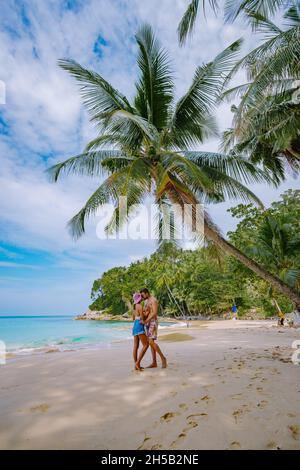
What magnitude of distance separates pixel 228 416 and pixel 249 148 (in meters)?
8.41

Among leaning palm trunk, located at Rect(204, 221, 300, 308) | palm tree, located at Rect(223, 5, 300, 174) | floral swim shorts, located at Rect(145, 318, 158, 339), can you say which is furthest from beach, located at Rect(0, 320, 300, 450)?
palm tree, located at Rect(223, 5, 300, 174)

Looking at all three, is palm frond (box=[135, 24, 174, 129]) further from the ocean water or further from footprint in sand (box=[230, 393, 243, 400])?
the ocean water

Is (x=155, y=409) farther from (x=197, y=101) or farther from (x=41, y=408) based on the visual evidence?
(x=197, y=101)

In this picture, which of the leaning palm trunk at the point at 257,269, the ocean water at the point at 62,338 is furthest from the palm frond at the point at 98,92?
the ocean water at the point at 62,338

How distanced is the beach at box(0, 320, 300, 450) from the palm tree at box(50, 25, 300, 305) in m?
2.84

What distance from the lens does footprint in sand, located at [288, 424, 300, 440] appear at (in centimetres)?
221

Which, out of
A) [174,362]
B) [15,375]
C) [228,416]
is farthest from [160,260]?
[228,416]

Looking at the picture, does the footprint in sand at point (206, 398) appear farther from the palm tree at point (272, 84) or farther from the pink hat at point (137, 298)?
the palm tree at point (272, 84)

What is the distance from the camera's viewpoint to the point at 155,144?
247 inches

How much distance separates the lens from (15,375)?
506cm

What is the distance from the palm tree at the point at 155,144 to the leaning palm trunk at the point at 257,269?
0.03m

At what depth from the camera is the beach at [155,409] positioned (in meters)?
2.27

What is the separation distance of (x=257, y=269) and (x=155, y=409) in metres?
3.72

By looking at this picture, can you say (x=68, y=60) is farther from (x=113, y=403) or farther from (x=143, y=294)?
(x=113, y=403)
